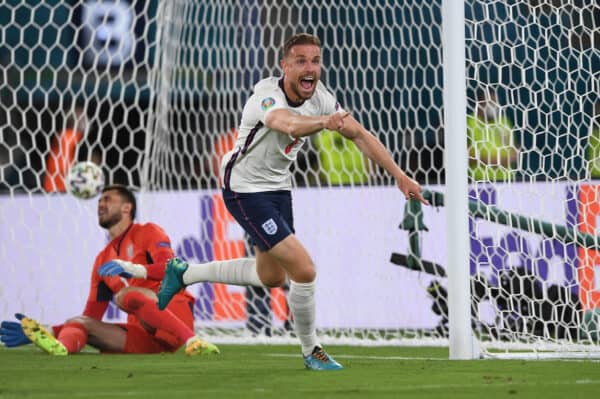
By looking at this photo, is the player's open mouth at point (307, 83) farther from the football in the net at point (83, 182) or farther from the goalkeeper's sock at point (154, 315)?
the football in the net at point (83, 182)

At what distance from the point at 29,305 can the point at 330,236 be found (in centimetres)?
254

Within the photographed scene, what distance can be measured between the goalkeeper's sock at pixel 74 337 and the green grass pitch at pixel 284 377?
0.23 m

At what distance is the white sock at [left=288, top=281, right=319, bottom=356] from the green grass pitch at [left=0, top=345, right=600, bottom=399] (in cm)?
16

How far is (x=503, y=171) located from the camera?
7.75m

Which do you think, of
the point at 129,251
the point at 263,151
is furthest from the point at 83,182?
the point at 263,151

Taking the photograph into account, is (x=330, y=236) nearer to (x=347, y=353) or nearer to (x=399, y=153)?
(x=399, y=153)

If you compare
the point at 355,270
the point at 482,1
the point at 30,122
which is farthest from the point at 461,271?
the point at 30,122

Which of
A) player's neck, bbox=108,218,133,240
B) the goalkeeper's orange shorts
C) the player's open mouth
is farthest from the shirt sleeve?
player's neck, bbox=108,218,133,240

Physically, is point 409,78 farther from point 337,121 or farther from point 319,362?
point 337,121

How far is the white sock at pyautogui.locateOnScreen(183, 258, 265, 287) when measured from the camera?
675cm

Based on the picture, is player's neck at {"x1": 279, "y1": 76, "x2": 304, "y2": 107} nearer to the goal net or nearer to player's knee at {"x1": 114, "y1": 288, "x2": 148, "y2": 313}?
the goal net

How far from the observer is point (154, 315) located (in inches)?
307

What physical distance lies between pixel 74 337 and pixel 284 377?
263 centimetres

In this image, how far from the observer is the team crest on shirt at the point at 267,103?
592cm
